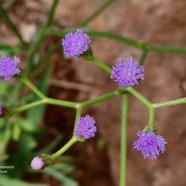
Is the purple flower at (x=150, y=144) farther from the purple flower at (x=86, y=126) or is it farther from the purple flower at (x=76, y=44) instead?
the purple flower at (x=76, y=44)

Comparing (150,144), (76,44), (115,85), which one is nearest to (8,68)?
(76,44)

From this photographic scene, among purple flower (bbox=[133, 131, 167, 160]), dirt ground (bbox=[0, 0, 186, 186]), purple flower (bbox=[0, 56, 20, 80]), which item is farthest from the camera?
dirt ground (bbox=[0, 0, 186, 186])

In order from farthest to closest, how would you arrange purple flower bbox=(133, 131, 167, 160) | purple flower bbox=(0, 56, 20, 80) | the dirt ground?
the dirt ground → purple flower bbox=(0, 56, 20, 80) → purple flower bbox=(133, 131, 167, 160)

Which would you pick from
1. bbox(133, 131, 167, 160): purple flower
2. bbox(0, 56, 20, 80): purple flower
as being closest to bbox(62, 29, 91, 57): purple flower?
bbox(0, 56, 20, 80): purple flower

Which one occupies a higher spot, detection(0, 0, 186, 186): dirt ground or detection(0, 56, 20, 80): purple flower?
detection(0, 0, 186, 186): dirt ground

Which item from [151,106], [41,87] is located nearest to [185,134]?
[41,87]

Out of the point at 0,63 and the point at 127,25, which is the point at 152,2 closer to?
the point at 127,25

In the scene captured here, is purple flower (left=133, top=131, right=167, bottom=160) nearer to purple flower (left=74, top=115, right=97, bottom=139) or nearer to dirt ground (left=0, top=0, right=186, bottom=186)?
purple flower (left=74, top=115, right=97, bottom=139)
